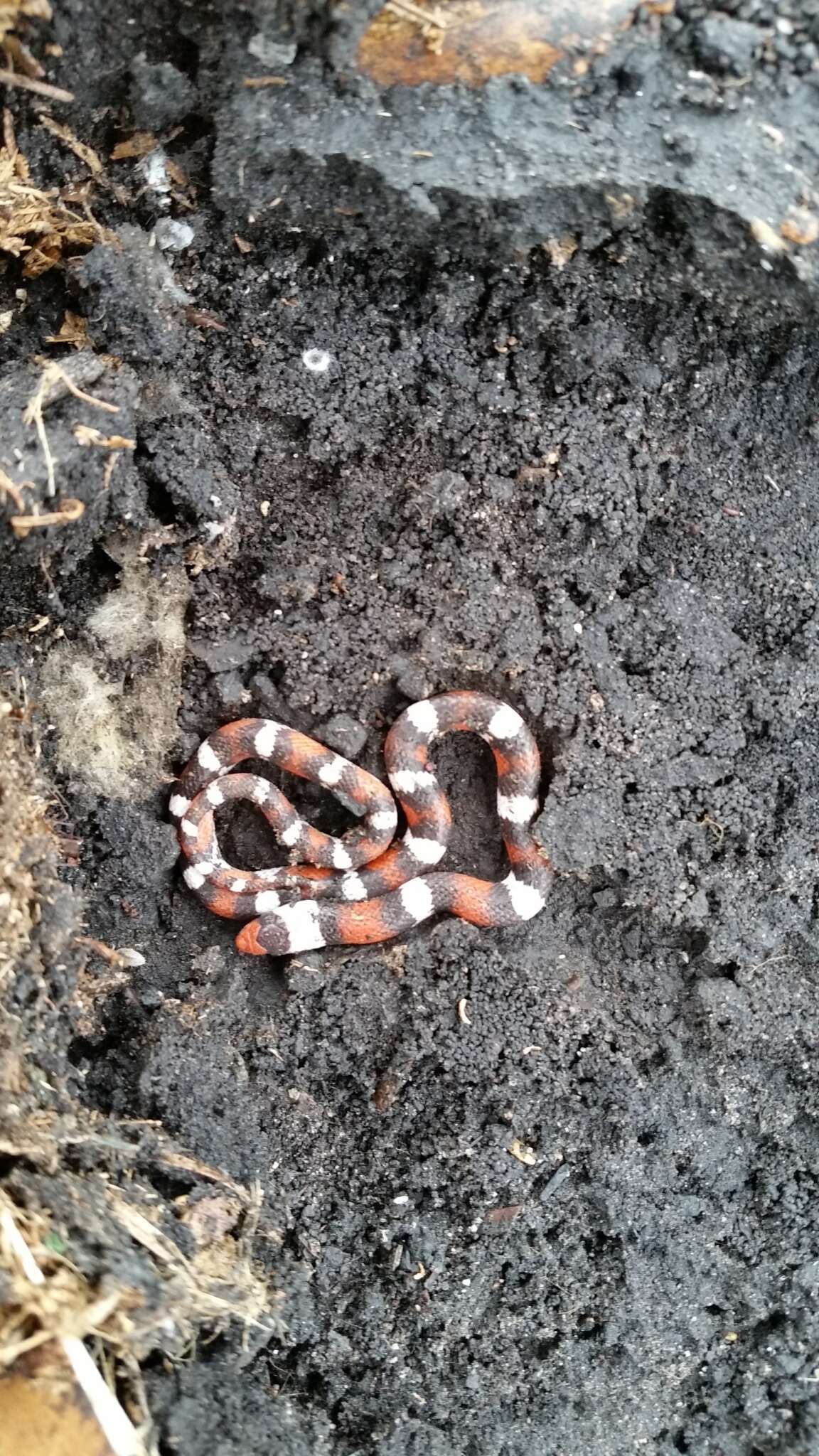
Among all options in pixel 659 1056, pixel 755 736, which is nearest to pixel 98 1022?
pixel 659 1056

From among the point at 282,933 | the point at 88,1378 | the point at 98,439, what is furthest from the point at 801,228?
the point at 88,1378

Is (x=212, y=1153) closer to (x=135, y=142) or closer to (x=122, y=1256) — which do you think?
(x=122, y=1256)

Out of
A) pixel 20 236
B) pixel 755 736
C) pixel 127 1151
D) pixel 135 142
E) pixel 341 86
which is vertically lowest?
pixel 127 1151

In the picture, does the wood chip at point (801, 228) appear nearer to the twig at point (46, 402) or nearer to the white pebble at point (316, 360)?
the white pebble at point (316, 360)

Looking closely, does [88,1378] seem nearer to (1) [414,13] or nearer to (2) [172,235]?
(2) [172,235]

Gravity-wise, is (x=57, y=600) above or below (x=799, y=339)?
below

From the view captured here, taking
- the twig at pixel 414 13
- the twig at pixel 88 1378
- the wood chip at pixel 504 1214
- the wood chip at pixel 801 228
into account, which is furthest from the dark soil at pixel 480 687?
the twig at pixel 88 1378
